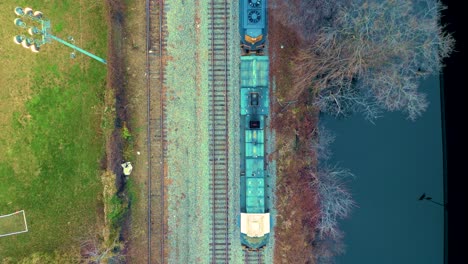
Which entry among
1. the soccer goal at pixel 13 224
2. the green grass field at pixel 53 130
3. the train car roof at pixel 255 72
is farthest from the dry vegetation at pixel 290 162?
the soccer goal at pixel 13 224

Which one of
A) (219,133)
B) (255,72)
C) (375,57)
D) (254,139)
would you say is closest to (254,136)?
(254,139)

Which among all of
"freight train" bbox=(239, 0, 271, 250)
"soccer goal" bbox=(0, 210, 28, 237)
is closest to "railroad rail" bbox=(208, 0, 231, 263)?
"freight train" bbox=(239, 0, 271, 250)

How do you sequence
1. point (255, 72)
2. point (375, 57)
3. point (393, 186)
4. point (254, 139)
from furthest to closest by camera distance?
point (393, 186) → point (255, 72) → point (254, 139) → point (375, 57)

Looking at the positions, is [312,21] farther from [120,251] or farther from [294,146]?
[120,251]

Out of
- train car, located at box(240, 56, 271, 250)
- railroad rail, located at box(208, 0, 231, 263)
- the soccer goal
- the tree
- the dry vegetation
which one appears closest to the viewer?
the tree

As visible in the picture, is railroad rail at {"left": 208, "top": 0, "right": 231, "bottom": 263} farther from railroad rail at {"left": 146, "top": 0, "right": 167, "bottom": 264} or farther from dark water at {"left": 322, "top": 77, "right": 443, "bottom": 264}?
dark water at {"left": 322, "top": 77, "right": 443, "bottom": 264}

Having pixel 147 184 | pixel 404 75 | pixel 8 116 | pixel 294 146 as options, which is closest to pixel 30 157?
pixel 8 116

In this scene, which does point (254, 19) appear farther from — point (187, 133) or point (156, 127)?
point (156, 127)
